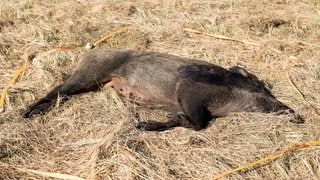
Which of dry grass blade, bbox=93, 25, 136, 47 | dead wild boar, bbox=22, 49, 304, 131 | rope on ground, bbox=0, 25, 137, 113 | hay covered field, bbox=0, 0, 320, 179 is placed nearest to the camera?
hay covered field, bbox=0, 0, 320, 179

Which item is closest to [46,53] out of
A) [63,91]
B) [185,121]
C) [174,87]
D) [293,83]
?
[63,91]

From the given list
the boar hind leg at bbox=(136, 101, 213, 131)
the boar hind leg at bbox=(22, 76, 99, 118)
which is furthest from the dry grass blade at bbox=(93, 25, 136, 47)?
the boar hind leg at bbox=(136, 101, 213, 131)

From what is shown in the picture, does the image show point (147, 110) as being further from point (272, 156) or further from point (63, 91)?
point (272, 156)

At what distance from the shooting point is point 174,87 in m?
5.38

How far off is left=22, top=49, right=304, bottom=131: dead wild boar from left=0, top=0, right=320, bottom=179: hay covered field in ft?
0.47

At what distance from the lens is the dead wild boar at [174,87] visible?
524 cm

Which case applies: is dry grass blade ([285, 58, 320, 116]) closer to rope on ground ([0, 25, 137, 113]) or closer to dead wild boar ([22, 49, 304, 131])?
dead wild boar ([22, 49, 304, 131])

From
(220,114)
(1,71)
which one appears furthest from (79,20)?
(220,114)

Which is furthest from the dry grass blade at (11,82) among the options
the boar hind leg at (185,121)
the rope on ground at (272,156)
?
the rope on ground at (272,156)

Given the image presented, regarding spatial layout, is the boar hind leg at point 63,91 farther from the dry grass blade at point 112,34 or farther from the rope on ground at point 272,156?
the rope on ground at point 272,156

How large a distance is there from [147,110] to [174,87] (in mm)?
408

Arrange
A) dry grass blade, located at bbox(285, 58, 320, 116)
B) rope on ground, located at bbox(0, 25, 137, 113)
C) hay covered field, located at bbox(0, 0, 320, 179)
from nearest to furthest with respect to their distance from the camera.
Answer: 1. hay covered field, located at bbox(0, 0, 320, 179)
2. rope on ground, located at bbox(0, 25, 137, 113)
3. dry grass blade, located at bbox(285, 58, 320, 116)

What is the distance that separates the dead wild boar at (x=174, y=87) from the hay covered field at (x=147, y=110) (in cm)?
14

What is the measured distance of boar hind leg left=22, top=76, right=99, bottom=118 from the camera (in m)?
5.25
